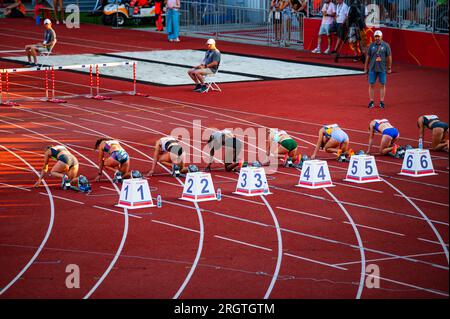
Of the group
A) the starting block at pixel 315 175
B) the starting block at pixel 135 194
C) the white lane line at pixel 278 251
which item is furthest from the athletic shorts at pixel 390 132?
the starting block at pixel 135 194

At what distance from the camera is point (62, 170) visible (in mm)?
17750

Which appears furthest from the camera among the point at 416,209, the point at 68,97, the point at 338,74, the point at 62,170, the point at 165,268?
the point at 338,74

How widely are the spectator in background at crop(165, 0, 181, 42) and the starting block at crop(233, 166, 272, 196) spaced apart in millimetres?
24382

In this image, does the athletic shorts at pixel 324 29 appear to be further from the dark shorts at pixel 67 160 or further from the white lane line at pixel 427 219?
the dark shorts at pixel 67 160

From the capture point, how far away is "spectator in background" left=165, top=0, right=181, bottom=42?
134 feet

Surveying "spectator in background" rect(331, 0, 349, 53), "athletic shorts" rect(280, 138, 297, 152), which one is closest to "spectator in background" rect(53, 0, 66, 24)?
"spectator in background" rect(331, 0, 349, 53)

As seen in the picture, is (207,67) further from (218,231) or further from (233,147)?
(218,231)

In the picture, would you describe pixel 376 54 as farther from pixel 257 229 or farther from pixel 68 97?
pixel 257 229

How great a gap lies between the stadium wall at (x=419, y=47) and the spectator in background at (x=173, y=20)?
9.54 metres

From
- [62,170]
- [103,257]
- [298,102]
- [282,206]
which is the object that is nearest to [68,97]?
[298,102]

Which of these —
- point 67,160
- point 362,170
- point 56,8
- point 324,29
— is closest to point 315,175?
point 362,170

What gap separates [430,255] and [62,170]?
268 inches

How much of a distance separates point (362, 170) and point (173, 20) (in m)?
24.0

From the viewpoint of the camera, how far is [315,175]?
694 inches
